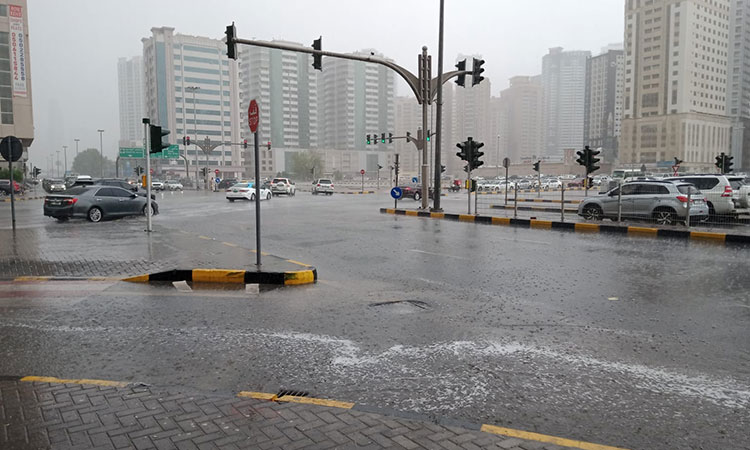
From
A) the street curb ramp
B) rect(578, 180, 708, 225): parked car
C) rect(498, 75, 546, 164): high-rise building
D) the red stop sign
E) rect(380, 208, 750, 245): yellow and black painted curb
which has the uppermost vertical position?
rect(498, 75, 546, 164): high-rise building

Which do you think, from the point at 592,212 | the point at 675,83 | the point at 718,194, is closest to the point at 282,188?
the point at 592,212

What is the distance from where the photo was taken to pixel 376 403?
423 centimetres

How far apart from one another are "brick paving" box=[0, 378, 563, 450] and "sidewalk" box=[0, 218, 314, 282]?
5.21 metres

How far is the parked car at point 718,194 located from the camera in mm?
20094

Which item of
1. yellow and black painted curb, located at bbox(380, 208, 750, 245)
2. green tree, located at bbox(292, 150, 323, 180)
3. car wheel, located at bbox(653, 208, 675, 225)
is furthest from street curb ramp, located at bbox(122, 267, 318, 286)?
green tree, located at bbox(292, 150, 323, 180)

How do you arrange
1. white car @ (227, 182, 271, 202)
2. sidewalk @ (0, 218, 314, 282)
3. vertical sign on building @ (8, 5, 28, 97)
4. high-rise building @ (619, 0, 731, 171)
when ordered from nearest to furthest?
sidewalk @ (0, 218, 314, 282)
white car @ (227, 182, 271, 202)
vertical sign on building @ (8, 5, 28, 97)
high-rise building @ (619, 0, 731, 171)

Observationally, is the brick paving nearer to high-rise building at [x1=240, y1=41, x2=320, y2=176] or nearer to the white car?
the white car

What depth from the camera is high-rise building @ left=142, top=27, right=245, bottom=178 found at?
14575cm

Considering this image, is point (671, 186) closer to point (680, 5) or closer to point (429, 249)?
point (429, 249)

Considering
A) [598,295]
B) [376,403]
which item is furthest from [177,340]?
[598,295]

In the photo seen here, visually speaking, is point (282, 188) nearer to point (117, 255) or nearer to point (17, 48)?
point (117, 255)

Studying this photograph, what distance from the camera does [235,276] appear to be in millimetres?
9422

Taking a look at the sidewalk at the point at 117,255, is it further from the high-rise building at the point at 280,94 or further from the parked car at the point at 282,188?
the high-rise building at the point at 280,94

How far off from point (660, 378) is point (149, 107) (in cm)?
16647
